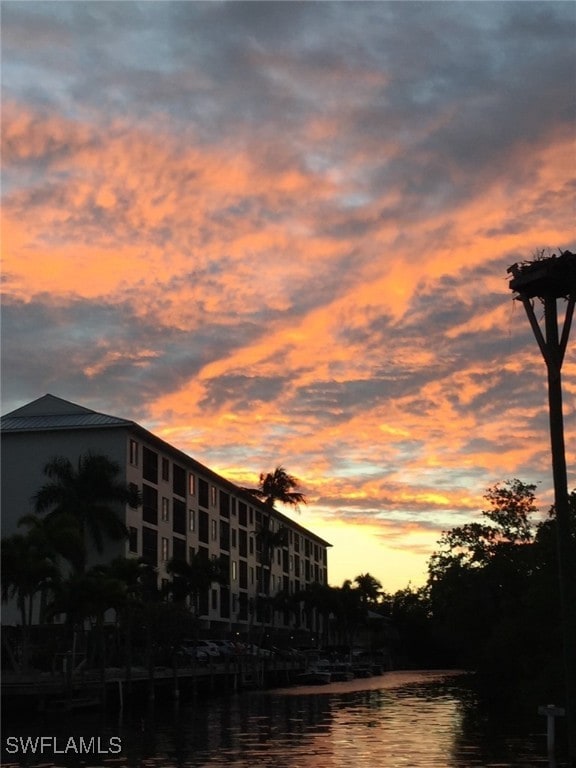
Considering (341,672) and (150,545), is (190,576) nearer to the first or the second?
(150,545)

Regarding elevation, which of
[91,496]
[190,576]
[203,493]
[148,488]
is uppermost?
[203,493]

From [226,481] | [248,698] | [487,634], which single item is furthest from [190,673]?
[226,481]

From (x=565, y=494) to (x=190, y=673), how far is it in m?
57.7

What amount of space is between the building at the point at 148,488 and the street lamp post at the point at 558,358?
6230 centimetres

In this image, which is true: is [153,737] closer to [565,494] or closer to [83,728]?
[83,728]

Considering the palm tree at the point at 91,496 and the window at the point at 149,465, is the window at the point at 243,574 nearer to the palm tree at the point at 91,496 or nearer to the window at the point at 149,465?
the window at the point at 149,465

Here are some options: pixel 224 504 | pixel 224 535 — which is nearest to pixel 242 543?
pixel 224 535

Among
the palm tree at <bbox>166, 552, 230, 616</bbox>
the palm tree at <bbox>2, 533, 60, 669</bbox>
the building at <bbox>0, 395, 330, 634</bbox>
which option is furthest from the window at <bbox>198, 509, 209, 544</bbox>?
the palm tree at <bbox>2, 533, 60, 669</bbox>

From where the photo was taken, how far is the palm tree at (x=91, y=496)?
75.3 meters

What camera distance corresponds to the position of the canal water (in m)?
33.5

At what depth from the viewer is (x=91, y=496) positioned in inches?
3000

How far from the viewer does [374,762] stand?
33062 millimetres

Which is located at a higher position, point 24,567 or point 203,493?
point 203,493

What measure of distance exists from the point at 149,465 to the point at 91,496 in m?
11.7
